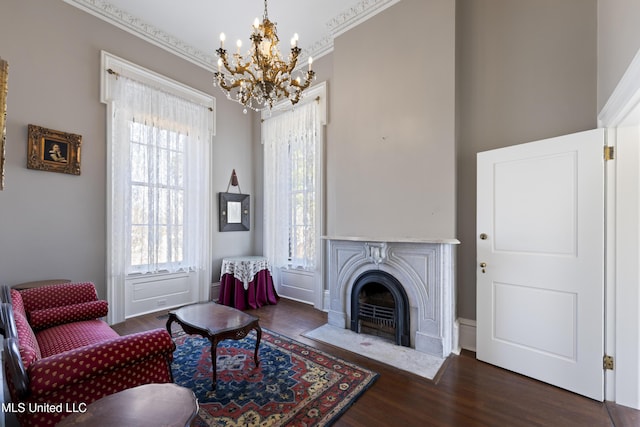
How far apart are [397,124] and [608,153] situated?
1794mm

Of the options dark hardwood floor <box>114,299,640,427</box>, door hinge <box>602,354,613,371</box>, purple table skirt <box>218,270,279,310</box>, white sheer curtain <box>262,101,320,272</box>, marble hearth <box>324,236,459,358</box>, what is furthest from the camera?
white sheer curtain <box>262,101,320,272</box>

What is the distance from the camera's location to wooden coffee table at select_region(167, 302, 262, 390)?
2.22m

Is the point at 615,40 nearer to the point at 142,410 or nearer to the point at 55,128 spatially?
the point at 142,410

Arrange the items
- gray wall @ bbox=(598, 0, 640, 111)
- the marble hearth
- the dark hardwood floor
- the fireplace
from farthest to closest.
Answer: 1. the fireplace
2. the marble hearth
3. the dark hardwood floor
4. gray wall @ bbox=(598, 0, 640, 111)

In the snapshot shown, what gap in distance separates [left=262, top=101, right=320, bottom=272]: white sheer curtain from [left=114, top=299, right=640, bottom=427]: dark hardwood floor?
2226 mm

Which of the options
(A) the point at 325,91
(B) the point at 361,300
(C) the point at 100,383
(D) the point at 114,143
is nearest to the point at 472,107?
(A) the point at 325,91

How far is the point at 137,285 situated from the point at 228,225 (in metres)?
1.57

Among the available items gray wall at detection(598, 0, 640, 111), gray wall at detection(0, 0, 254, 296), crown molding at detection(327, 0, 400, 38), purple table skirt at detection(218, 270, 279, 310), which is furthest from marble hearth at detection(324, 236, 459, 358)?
gray wall at detection(0, 0, 254, 296)

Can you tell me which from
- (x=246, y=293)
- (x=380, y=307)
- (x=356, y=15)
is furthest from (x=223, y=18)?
(x=380, y=307)

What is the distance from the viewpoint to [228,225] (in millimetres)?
4863

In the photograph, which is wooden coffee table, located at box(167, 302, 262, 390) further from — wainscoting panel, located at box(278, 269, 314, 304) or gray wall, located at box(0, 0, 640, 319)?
wainscoting panel, located at box(278, 269, 314, 304)

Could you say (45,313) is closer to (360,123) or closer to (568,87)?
(360,123)

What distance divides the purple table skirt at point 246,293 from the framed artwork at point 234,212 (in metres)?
0.94

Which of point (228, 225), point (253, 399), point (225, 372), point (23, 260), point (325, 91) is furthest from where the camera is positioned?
point (228, 225)
